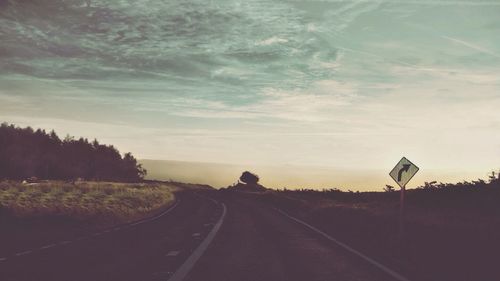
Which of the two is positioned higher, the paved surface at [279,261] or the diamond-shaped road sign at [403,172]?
the diamond-shaped road sign at [403,172]

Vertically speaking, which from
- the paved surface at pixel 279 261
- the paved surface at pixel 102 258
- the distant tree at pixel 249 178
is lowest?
the paved surface at pixel 102 258

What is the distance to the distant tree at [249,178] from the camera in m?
151

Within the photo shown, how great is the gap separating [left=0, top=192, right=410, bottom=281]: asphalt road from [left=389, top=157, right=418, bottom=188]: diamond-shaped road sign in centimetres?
313

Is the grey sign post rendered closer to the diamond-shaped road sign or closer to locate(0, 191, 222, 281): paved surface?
the diamond-shaped road sign

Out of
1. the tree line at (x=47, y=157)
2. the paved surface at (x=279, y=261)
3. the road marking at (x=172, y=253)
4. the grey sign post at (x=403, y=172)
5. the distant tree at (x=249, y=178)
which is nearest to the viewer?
the paved surface at (x=279, y=261)

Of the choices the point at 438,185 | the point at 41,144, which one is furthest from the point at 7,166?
the point at 438,185

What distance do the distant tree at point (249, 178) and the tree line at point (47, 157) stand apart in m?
45.7

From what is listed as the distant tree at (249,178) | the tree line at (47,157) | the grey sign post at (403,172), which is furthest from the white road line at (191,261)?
the distant tree at (249,178)

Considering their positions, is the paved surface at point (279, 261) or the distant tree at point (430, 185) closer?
the paved surface at point (279, 261)

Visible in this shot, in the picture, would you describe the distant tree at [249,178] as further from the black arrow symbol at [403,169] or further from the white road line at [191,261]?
the white road line at [191,261]

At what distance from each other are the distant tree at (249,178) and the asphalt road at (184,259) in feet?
435

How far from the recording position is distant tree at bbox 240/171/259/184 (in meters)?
151

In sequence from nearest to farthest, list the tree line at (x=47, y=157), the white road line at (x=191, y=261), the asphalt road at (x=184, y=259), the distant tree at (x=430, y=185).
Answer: the white road line at (x=191, y=261)
the asphalt road at (x=184, y=259)
the distant tree at (x=430, y=185)
the tree line at (x=47, y=157)

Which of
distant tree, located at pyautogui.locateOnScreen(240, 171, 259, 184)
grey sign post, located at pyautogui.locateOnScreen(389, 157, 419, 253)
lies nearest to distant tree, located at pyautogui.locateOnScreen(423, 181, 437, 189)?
grey sign post, located at pyautogui.locateOnScreen(389, 157, 419, 253)
